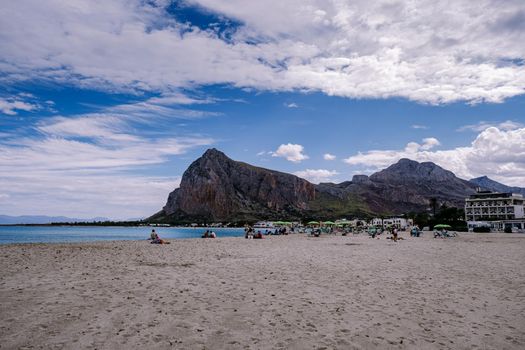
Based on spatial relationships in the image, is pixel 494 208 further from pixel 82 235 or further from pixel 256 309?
pixel 256 309

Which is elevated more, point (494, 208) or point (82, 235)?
point (494, 208)

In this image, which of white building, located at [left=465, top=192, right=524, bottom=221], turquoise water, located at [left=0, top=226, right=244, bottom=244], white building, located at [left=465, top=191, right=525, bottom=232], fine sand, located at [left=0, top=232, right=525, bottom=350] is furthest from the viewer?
white building, located at [left=465, top=192, right=524, bottom=221]

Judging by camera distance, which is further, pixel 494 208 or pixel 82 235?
pixel 494 208

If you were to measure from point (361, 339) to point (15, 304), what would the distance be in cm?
892

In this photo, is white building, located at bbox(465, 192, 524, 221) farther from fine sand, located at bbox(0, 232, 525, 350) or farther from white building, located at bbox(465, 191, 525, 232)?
fine sand, located at bbox(0, 232, 525, 350)

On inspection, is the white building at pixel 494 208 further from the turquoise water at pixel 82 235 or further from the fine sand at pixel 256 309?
the fine sand at pixel 256 309

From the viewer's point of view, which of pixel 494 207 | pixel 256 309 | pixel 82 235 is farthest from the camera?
pixel 494 207

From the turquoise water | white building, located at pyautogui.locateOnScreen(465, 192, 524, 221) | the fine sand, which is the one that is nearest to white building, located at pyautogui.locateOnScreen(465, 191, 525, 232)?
white building, located at pyautogui.locateOnScreen(465, 192, 524, 221)

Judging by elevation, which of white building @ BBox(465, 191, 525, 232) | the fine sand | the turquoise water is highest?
white building @ BBox(465, 191, 525, 232)

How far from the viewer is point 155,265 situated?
18250 millimetres

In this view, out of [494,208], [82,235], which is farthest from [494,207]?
[82,235]

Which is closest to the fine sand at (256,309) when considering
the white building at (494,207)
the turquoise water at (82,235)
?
the turquoise water at (82,235)

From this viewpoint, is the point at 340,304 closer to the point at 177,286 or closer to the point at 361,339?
the point at 361,339

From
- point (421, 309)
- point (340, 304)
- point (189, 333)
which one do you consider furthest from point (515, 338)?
point (189, 333)
